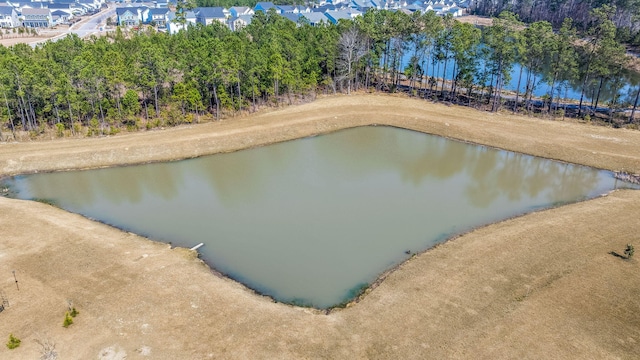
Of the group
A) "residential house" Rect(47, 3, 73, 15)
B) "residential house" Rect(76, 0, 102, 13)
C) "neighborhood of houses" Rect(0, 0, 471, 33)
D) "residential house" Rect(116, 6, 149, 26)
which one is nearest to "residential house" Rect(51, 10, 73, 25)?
"neighborhood of houses" Rect(0, 0, 471, 33)

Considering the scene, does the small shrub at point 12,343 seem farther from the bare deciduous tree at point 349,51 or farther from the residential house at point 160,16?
the residential house at point 160,16

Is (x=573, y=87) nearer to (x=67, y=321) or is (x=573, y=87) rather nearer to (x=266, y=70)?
(x=266, y=70)

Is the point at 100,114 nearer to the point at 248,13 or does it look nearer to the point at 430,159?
the point at 430,159

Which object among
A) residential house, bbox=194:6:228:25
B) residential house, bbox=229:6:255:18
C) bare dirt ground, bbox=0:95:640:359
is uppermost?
residential house, bbox=229:6:255:18

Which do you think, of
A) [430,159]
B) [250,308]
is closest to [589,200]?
[430,159]

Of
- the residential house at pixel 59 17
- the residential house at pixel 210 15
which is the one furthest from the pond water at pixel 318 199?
the residential house at pixel 59 17

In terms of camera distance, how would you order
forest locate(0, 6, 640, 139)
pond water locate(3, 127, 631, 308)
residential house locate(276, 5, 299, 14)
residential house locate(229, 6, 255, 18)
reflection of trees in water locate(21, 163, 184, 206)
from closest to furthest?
pond water locate(3, 127, 631, 308)
reflection of trees in water locate(21, 163, 184, 206)
forest locate(0, 6, 640, 139)
residential house locate(229, 6, 255, 18)
residential house locate(276, 5, 299, 14)

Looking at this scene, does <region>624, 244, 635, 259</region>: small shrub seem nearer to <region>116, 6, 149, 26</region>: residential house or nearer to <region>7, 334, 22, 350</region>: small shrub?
<region>7, 334, 22, 350</region>: small shrub
